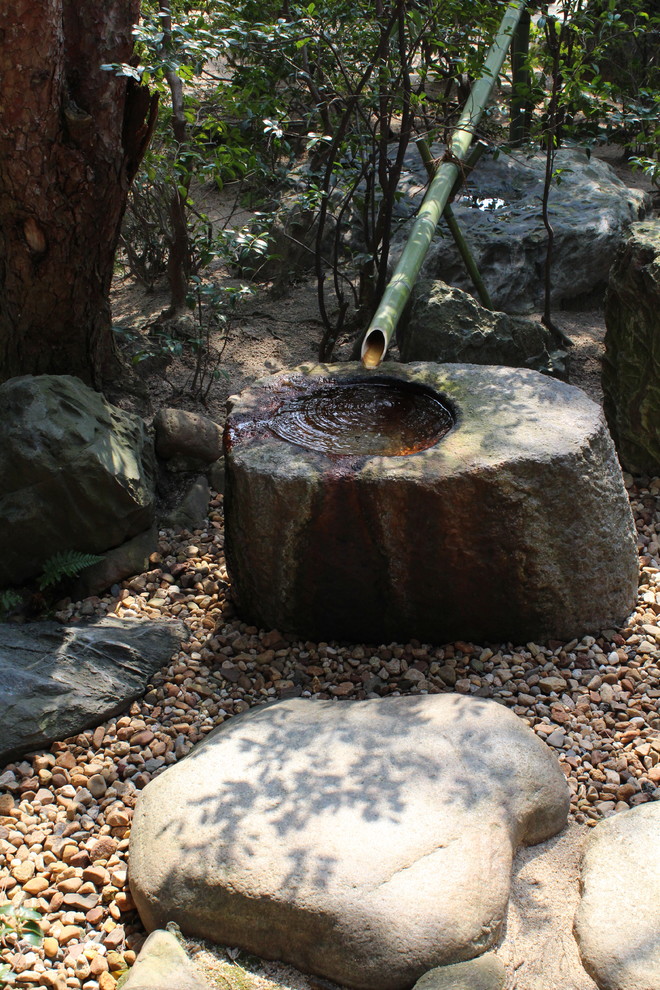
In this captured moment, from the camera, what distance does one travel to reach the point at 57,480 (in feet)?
12.9

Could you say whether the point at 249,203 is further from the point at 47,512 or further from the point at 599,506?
the point at 599,506

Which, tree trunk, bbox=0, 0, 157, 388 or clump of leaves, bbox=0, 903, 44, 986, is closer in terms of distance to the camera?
clump of leaves, bbox=0, 903, 44, 986

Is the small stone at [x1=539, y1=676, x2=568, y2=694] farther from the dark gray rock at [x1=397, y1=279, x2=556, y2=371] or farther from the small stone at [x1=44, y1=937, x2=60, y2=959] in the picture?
the dark gray rock at [x1=397, y1=279, x2=556, y2=371]

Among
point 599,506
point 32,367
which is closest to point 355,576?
point 599,506

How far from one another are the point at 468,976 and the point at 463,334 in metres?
3.80

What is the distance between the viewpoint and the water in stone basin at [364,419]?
12.0 feet

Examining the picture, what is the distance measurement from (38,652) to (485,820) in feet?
6.08

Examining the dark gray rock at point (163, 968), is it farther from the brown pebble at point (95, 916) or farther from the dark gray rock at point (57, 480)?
the dark gray rock at point (57, 480)

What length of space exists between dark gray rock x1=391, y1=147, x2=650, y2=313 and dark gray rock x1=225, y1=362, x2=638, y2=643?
2.95 m

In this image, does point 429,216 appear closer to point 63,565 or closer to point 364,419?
point 364,419

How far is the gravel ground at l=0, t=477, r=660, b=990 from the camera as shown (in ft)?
8.80

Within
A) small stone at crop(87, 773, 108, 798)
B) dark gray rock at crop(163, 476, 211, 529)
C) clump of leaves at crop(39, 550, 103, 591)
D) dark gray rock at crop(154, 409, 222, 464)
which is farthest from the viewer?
dark gray rock at crop(154, 409, 222, 464)

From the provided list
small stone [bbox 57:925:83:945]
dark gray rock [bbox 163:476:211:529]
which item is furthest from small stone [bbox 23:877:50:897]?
dark gray rock [bbox 163:476:211:529]

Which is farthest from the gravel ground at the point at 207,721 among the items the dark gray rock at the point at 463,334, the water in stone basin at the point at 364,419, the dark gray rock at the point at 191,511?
the dark gray rock at the point at 463,334
